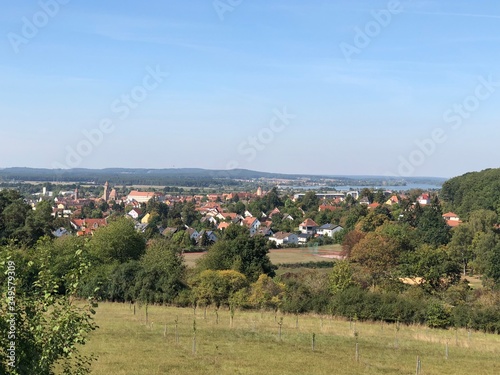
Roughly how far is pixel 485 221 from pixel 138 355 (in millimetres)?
51119

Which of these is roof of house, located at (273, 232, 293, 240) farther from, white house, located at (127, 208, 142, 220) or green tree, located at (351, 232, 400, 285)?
green tree, located at (351, 232, 400, 285)

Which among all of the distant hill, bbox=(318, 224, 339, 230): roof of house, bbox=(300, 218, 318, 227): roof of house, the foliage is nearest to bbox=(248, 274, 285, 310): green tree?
the foliage

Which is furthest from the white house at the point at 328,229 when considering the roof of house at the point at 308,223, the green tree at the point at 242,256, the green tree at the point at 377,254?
the green tree at the point at 242,256

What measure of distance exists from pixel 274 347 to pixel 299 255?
143ft

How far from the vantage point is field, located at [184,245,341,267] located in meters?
58.3

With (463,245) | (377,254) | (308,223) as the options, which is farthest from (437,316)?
(308,223)

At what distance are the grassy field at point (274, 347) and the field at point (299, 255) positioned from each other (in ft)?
96.4

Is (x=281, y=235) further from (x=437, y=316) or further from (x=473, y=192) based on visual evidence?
(x=437, y=316)

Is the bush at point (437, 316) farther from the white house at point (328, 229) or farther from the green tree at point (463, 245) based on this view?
the white house at point (328, 229)

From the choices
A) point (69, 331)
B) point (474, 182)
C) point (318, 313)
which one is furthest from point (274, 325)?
point (474, 182)

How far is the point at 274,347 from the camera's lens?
20484 mm

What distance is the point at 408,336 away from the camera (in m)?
24.3

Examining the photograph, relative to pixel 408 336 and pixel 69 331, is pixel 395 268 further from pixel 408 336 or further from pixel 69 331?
pixel 69 331

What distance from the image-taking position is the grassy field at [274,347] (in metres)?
17.4
